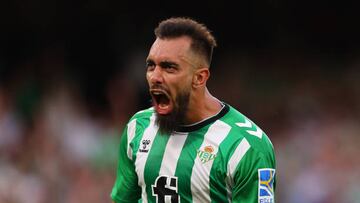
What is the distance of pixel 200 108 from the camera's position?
443cm

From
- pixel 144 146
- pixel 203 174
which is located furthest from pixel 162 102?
pixel 203 174

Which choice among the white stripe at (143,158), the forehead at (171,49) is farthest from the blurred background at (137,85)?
the forehead at (171,49)

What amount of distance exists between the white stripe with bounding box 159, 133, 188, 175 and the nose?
0.42 meters

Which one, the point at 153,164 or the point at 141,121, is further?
the point at 141,121

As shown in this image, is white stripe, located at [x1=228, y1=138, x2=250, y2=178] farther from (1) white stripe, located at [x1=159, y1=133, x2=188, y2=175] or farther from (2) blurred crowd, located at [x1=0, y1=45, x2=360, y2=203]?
(2) blurred crowd, located at [x1=0, y1=45, x2=360, y2=203]

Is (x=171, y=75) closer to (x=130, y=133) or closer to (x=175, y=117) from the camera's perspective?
(x=175, y=117)

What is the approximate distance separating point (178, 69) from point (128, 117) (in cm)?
459

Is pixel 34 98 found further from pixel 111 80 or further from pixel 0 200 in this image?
pixel 0 200

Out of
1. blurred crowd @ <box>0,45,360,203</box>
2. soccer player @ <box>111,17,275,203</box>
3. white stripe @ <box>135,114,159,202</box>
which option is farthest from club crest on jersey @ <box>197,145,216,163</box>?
blurred crowd @ <box>0,45,360,203</box>

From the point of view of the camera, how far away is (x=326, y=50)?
907cm

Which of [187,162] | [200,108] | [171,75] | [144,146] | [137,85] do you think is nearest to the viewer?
[171,75]

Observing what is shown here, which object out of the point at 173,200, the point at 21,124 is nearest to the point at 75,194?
the point at 21,124

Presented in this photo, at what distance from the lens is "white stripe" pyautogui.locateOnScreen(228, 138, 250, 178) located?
4145 millimetres

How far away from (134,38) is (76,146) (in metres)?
1.66
